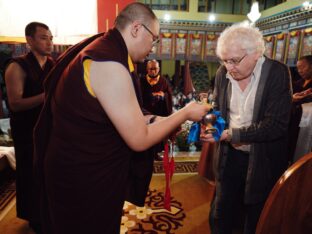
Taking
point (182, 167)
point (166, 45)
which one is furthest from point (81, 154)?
point (166, 45)

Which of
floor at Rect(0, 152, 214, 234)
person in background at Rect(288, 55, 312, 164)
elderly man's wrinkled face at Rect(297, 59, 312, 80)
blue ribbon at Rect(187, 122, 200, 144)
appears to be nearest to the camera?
blue ribbon at Rect(187, 122, 200, 144)

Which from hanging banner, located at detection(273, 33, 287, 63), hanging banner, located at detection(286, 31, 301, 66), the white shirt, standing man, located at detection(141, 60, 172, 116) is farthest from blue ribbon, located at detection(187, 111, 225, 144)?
hanging banner, located at detection(273, 33, 287, 63)

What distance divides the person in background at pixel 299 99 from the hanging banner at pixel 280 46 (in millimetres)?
3171

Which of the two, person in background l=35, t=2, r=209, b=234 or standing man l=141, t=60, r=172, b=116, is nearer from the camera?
person in background l=35, t=2, r=209, b=234

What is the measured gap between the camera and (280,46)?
673 centimetres

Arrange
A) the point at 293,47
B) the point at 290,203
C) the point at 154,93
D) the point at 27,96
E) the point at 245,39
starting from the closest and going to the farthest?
the point at 290,203 < the point at 245,39 < the point at 27,96 < the point at 154,93 < the point at 293,47

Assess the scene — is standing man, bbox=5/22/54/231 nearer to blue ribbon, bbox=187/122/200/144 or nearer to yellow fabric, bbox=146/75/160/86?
blue ribbon, bbox=187/122/200/144

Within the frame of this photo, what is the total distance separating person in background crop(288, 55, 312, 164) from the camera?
8.62ft

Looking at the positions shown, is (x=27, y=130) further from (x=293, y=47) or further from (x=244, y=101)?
(x=293, y=47)

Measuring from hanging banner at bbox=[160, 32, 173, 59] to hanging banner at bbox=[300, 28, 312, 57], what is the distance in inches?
147

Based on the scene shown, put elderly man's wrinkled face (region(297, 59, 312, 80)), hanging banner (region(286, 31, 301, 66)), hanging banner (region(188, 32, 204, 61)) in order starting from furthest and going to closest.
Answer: hanging banner (region(188, 32, 204, 61)) → hanging banner (region(286, 31, 301, 66)) → elderly man's wrinkled face (region(297, 59, 312, 80))

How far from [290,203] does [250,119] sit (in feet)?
2.74

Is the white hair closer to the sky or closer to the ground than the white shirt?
closer to the sky

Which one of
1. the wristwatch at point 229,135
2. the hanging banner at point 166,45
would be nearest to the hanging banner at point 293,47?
the hanging banner at point 166,45
